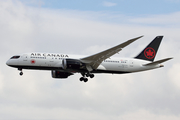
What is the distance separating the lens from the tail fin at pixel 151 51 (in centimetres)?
7544

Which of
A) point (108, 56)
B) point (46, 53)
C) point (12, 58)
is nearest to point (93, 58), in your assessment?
point (108, 56)

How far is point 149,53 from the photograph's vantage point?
76.1m

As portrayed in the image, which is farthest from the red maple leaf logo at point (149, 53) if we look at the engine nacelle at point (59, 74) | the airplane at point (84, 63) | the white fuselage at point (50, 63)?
the engine nacelle at point (59, 74)

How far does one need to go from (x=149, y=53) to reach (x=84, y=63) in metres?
14.8

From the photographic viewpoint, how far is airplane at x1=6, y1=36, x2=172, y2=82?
217ft

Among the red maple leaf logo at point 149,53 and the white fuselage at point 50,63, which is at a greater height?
the red maple leaf logo at point 149,53

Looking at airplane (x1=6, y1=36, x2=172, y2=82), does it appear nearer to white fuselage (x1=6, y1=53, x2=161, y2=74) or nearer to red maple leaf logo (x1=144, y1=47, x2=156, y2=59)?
white fuselage (x1=6, y1=53, x2=161, y2=74)

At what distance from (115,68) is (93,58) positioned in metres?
5.77

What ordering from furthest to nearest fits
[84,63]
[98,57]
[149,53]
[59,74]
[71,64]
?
[149,53], [59,74], [84,63], [98,57], [71,64]

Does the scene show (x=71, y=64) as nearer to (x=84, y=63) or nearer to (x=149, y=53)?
(x=84, y=63)

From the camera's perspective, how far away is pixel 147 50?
7638 cm

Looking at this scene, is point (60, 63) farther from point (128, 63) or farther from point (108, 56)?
point (128, 63)

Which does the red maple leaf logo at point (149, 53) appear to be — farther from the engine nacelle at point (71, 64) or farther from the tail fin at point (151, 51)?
the engine nacelle at point (71, 64)

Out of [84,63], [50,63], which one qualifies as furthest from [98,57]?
[50,63]
